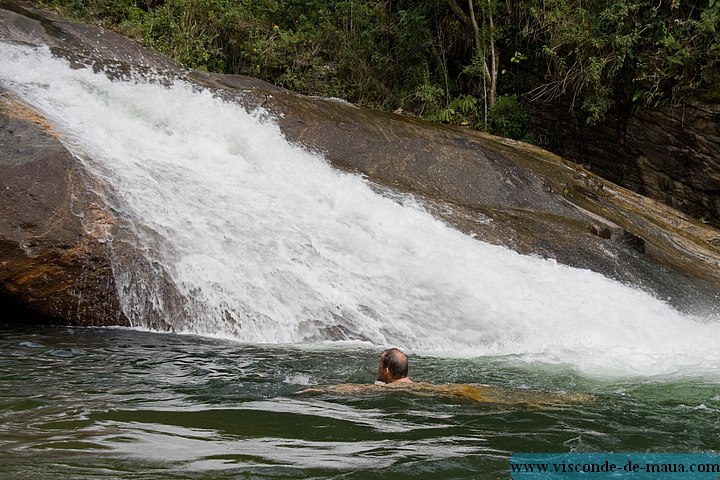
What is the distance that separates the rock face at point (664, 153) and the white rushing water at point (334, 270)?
626 cm

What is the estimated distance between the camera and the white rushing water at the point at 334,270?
823cm

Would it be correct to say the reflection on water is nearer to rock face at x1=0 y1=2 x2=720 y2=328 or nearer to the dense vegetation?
rock face at x1=0 y1=2 x2=720 y2=328

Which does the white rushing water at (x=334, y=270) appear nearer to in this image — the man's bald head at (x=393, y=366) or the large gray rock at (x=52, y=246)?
the large gray rock at (x=52, y=246)

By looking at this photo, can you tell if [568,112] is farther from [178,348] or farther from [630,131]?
[178,348]

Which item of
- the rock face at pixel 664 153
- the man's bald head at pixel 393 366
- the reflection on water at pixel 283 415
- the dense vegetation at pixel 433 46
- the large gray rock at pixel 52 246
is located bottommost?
the reflection on water at pixel 283 415

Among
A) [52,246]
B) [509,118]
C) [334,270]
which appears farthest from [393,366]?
[509,118]

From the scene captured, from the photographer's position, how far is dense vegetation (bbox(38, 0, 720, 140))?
1560 centimetres

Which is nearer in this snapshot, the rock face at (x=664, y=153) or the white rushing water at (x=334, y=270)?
the white rushing water at (x=334, y=270)

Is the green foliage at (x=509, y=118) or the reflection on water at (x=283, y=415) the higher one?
the green foliage at (x=509, y=118)

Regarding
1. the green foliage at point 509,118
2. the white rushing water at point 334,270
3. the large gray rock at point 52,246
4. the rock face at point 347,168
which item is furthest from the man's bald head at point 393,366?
the green foliage at point 509,118

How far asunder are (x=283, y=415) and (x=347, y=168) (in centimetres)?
687

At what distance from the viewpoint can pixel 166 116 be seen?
1144 centimetres

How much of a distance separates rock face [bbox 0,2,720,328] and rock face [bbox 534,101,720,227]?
214 cm

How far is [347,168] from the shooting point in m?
11.6
